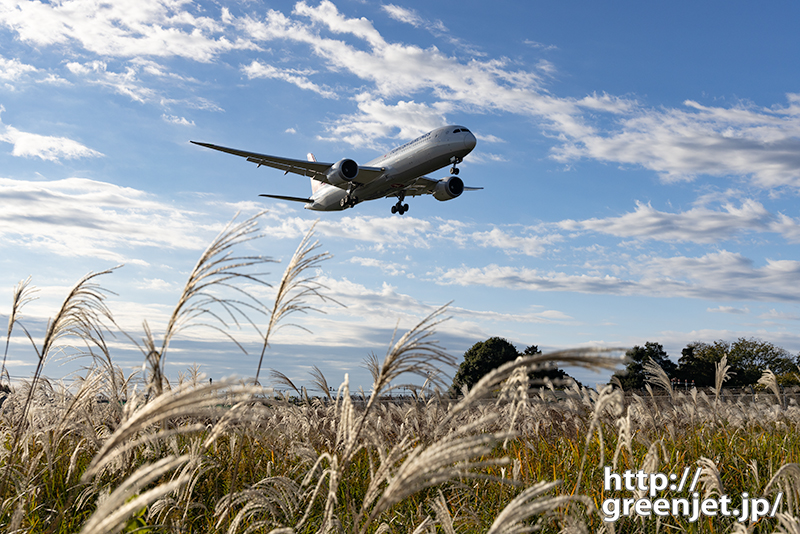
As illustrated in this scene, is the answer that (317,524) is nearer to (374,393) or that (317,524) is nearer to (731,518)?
(374,393)

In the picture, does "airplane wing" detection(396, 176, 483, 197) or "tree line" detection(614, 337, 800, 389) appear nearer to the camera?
"airplane wing" detection(396, 176, 483, 197)

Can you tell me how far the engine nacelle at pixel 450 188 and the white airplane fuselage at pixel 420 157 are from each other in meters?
2.88

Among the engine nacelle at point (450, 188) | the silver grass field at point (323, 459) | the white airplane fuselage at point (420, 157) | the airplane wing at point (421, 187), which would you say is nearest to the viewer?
the silver grass field at point (323, 459)

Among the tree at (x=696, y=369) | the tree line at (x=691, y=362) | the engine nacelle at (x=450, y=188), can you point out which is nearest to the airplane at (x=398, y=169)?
the engine nacelle at (x=450, y=188)

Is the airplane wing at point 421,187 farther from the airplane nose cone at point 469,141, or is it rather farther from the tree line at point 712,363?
the tree line at point 712,363

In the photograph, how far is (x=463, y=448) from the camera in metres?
1.75

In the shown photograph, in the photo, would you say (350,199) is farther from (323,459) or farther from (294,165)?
(323,459)

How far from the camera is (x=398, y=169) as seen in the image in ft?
119

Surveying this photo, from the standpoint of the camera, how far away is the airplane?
3462 cm

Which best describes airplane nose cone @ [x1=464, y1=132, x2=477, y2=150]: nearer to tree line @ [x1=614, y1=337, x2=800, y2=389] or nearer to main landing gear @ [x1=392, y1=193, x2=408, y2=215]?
main landing gear @ [x1=392, y1=193, x2=408, y2=215]

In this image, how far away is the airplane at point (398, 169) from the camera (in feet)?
114

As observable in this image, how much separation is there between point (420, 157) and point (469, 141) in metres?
3.12

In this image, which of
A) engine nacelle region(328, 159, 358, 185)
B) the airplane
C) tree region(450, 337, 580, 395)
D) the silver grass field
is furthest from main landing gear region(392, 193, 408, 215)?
the silver grass field

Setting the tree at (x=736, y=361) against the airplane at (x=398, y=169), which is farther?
the tree at (x=736, y=361)
